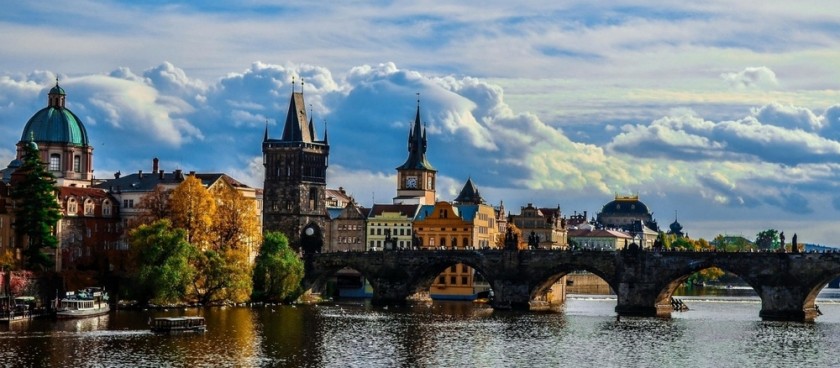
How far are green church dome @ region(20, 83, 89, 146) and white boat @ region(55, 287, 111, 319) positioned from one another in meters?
46.3

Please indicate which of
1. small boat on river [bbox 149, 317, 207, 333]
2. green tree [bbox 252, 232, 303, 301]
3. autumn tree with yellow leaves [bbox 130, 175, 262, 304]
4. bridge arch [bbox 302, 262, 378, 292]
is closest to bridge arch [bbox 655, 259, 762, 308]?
bridge arch [bbox 302, 262, 378, 292]

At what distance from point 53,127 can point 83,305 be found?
56.5m

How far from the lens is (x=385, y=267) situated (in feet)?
627

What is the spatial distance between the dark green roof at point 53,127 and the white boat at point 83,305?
1821 inches

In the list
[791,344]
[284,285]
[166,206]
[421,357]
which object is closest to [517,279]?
[284,285]

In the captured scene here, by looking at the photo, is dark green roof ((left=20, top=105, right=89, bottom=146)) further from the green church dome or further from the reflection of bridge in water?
the reflection of bridge in water

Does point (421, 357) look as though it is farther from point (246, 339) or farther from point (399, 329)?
point (399, 329)

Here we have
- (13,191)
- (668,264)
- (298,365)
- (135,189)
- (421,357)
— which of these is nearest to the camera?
(298,365)

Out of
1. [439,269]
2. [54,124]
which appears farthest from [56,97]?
[439,269]

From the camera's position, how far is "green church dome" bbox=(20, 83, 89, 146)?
19412cm

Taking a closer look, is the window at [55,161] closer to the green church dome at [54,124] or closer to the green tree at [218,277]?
the green church dome at [54,124]

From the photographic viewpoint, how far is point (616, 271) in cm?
17350

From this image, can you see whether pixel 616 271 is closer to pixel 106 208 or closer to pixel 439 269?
pixel 439 269

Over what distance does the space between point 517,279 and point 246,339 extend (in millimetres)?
60957
